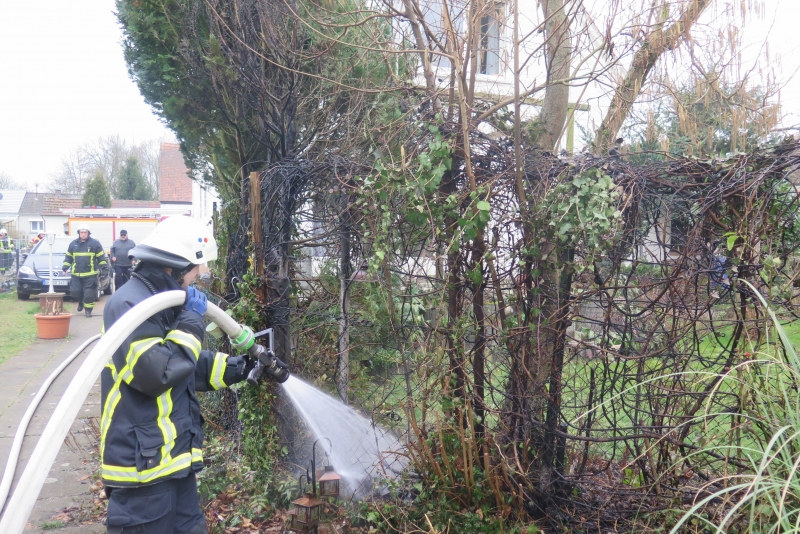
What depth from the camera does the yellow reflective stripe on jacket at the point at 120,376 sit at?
3.03 metres

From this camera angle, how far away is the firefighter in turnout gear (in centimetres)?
305

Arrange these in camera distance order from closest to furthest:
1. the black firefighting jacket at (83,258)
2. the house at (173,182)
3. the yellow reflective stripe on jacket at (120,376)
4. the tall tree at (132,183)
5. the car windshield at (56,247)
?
the yellow reflective stripe on jacket at (120,376), the black firefighting jacket at (83,258), the car windshield at (56,247), the house at (173,182), the tall tree at (132,183)

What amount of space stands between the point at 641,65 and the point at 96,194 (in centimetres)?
4611

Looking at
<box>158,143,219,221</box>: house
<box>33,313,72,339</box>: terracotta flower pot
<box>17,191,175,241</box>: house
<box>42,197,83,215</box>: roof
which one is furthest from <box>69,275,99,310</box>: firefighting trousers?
<box>42,197,83,215</box>: roof

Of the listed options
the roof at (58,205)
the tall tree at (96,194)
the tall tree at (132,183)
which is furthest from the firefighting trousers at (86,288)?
the tall tree at (132,183)

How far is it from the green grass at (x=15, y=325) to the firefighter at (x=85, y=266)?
1110 mm

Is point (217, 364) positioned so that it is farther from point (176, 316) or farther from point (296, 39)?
point (296, 39)

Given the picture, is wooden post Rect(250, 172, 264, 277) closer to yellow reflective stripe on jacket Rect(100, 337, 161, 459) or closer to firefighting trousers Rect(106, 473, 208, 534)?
yellow reflective stripe on jacket Rect(100, 337, 161, 459)

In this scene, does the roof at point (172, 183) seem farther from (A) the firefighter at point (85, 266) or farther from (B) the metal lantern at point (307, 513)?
(B) the metal lantern at point (307, 513)

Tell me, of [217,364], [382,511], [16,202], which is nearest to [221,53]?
[217,364]

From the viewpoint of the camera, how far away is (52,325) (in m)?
11.7

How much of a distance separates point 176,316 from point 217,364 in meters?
0.38

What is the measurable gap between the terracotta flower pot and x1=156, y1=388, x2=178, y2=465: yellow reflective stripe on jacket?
9.83 meters

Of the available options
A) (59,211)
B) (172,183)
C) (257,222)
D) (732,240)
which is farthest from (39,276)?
(59,211)
